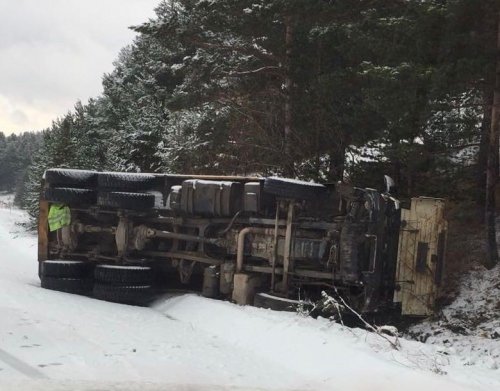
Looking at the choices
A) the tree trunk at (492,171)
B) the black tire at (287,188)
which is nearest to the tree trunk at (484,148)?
the tree trunk at (492,171)

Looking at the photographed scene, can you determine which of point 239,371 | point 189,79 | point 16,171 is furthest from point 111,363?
point 16,171

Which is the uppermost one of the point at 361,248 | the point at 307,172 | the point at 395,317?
the point at 307,172

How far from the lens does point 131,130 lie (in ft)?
75.7

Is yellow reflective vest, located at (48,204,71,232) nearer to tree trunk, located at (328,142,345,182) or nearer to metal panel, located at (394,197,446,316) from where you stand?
metal panel, located at (394,197,446,316)

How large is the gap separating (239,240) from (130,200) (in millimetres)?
1885

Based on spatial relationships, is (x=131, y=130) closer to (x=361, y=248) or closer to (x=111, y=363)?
(x=361, y=248)

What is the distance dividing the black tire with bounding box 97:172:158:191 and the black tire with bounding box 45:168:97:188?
0.35 m

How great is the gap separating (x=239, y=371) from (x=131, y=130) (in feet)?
65.0

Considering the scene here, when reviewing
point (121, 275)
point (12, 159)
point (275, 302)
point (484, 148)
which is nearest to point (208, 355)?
point (275, 302)

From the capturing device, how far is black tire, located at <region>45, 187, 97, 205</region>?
845 cm

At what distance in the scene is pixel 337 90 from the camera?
425 inches

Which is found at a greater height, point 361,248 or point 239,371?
point 361,248

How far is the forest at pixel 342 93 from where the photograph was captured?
855 cm

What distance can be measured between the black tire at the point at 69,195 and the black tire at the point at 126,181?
13.5 inches
